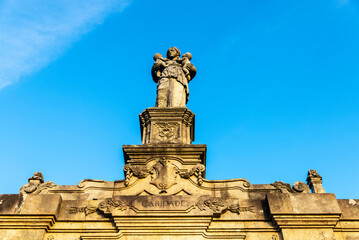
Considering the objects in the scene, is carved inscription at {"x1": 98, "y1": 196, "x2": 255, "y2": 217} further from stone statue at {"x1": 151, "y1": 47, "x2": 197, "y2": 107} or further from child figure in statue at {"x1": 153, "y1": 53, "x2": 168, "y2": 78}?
child figure in statue at {"x1": 153, "y1": 53, "x2": 168, "y2": 78}

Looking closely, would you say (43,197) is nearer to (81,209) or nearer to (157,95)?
(81,209)

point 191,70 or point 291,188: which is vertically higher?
point 191,70

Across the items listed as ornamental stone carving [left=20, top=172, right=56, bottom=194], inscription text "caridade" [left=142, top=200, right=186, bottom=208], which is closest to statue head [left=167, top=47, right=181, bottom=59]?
ornamental stone carving [left=20, top=172, right=56, bottom=194]

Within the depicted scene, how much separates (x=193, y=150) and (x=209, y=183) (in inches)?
45.8

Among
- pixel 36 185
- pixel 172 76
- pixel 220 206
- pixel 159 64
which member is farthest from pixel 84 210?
pixel 159 64

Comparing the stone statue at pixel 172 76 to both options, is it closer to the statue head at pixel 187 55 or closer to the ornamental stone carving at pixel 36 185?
the statue head at pixel 187 55

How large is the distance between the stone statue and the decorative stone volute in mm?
653

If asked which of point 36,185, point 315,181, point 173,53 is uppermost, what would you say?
point 173,53

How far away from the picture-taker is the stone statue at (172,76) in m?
13.6

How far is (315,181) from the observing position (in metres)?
10.7

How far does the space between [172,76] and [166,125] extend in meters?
2.38

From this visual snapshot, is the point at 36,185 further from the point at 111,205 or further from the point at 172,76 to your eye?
the point at 172,76

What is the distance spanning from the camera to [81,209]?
33.0ft

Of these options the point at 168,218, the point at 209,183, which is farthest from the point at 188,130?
the point at 168,218
